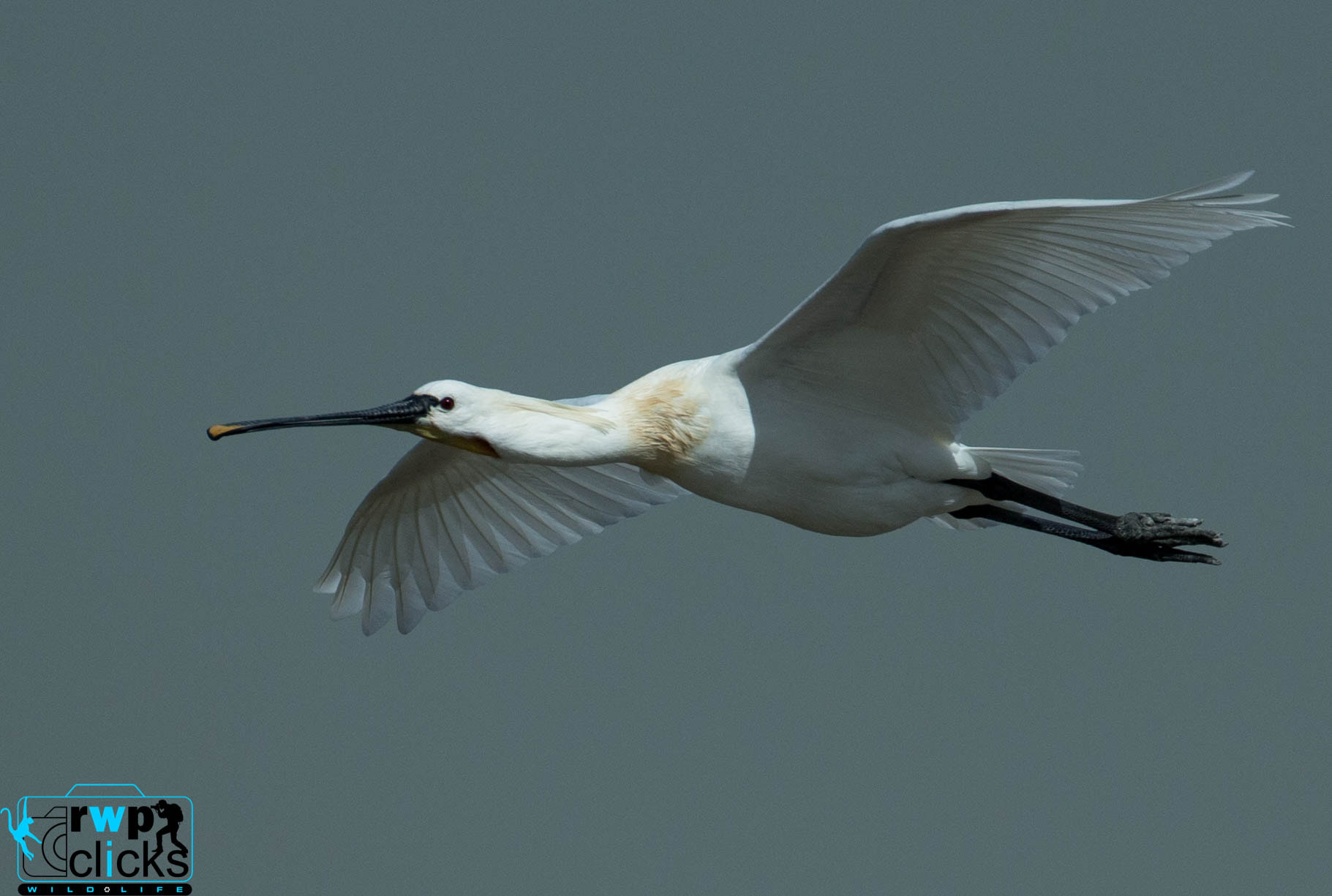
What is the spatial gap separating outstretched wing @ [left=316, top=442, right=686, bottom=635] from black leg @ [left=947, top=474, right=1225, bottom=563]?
244 cm

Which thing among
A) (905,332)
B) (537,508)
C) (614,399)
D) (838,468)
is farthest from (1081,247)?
(537,508)

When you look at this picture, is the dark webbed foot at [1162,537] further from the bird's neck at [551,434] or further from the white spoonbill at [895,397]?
the bird's neck at [551,434]

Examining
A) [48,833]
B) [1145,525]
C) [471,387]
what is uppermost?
[471,387]

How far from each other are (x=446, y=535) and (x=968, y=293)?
3710 millimetres

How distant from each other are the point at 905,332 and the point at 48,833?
5635mm

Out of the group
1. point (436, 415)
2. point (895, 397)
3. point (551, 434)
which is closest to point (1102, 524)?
point (895, 397)

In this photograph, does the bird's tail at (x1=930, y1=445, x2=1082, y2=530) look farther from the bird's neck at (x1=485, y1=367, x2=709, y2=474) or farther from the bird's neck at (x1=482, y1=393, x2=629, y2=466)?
the bird's neck at (x1=482, y1=393, x2=629, y2=466)

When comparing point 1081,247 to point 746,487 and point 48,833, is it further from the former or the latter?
point 48,833

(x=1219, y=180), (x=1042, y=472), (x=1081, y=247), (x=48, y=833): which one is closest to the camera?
(x=1219, y=180)

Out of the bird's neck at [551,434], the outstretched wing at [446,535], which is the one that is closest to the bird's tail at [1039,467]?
the bird's neck at [551,434]

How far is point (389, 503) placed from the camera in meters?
10.5

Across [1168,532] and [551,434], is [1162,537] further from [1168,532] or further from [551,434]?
[551,434]

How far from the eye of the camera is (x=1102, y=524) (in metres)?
9.19

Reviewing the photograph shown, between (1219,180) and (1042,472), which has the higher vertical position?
(1219,180)
